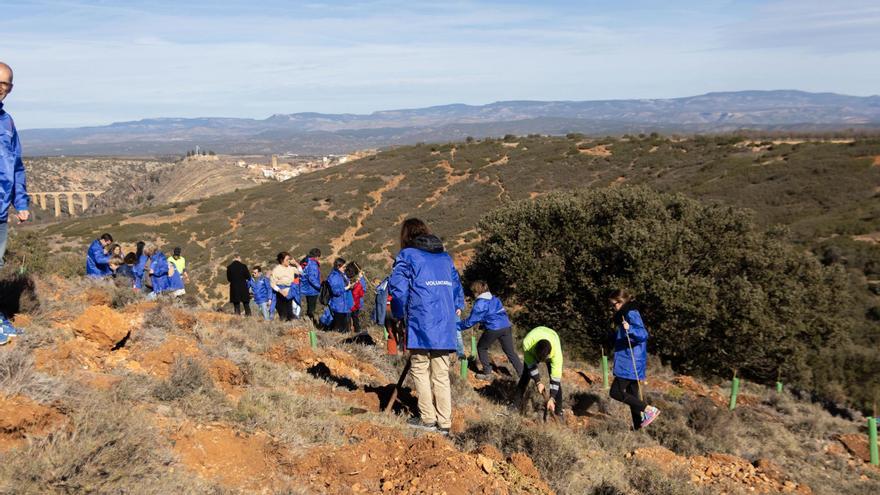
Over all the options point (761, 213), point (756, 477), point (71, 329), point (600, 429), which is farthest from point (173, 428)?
point (761, 213)

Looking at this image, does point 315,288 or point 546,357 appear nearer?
point 546,357

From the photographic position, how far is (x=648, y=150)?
147 ft

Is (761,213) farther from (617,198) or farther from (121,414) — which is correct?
(121,414)

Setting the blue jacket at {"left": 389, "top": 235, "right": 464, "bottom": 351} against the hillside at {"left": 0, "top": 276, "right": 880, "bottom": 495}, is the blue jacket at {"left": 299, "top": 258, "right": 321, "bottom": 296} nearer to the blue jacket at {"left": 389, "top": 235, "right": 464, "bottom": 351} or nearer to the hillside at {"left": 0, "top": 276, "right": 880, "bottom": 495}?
the hillside at {"left": 0, "top": 276, "right": 880, "bottom": 495}

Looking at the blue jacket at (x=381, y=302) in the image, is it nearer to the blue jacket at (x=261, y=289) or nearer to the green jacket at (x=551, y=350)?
the green jacket at (x=551, y=350)

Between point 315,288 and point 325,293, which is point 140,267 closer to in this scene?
point 315,288

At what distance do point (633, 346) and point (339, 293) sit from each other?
16.5ft

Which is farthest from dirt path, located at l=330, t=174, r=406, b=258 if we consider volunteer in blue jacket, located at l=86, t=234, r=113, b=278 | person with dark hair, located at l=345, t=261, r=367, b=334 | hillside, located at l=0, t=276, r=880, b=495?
hillside, located at l=0, t=276, r=880, b=495

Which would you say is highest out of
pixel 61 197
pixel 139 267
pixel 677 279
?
pixel 139 267

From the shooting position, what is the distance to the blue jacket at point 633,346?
21.9ft

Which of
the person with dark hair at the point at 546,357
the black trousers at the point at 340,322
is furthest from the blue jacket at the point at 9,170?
the black trousers at the point at 340,322

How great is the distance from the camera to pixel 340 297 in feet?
Result: 32.6

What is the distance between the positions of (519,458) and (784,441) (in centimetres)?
559

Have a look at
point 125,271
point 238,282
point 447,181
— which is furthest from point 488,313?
point 447,181
